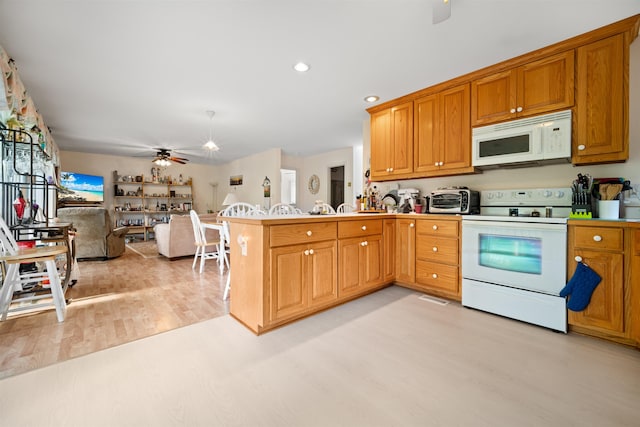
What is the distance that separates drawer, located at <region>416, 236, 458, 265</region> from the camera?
2682mm

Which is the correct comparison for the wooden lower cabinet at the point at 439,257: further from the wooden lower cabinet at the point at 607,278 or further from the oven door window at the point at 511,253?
the wooden lower cabinet at the point at 607,278

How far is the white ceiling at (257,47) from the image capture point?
1896 millimetres

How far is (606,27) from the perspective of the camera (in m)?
2.03

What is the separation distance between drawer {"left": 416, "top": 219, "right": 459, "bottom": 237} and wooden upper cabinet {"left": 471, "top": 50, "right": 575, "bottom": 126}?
3.46 ft

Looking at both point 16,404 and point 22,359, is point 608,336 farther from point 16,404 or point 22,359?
point 22,359

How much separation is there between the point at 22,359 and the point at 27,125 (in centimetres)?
334

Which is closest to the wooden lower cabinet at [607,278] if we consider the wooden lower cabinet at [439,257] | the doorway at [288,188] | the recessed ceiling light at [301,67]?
the wooden lower cabinet at [439,257]

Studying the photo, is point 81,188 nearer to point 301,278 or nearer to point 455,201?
point 301,278

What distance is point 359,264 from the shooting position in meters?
2.72

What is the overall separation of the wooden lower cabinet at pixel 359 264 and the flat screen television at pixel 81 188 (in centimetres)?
748

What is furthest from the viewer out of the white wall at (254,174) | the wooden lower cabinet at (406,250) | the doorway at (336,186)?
the doorway at (336,186)

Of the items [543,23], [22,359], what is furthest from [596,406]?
[22,359]

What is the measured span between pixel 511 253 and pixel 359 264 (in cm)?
133

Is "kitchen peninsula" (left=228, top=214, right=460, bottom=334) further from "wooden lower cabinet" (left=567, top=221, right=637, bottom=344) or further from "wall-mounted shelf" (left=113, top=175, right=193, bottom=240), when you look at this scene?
"wall-mounted shelf" (left=113, top=175, right=193, bottom=240)
